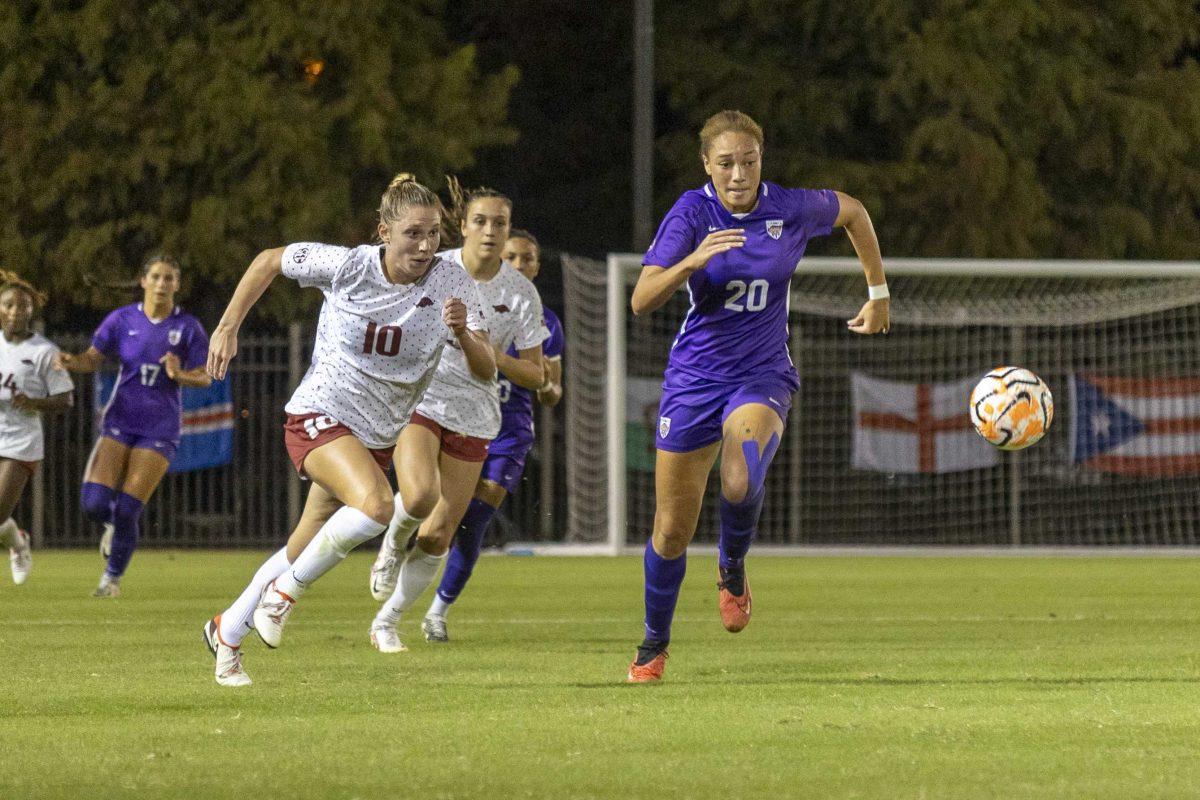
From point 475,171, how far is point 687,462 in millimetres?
17284

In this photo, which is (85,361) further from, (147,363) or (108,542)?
(108,542)

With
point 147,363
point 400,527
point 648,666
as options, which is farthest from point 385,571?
point 147,363

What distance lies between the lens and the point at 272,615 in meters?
7.48

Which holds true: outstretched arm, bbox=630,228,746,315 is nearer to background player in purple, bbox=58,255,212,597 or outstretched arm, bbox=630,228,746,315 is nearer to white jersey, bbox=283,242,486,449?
white jersey, bbox=283,242,486,449

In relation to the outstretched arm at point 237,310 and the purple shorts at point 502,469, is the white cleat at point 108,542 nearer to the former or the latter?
the purple shorts at point 502,469

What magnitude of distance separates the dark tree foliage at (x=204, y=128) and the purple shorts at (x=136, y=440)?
825cm

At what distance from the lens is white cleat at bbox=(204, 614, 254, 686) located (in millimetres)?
7789

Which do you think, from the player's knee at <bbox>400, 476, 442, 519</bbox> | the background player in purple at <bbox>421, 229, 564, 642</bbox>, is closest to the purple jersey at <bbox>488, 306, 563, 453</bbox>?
the background player in purple at <bbox>421, 229, 564, 642</bbox>

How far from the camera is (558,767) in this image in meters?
5.70

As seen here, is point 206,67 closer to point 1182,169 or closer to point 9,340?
point 9,340

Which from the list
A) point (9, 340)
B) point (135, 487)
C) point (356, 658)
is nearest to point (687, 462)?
point (356, 658)

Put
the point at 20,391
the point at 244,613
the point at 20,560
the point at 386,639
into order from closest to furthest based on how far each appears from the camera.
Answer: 1. the point at 244,613
2. the point at 386,639
3. the point at 20,391
4. the point at 20,560

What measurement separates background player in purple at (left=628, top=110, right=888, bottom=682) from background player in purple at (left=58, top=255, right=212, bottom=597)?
5.66m

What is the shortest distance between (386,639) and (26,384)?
561 centimetres
